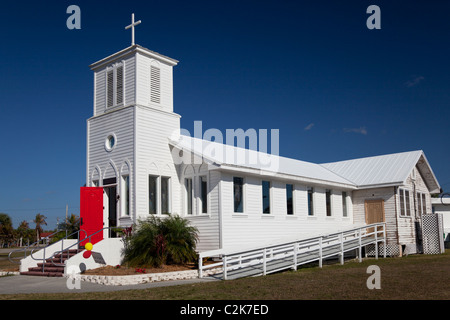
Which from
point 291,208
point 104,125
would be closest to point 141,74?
point 104,125

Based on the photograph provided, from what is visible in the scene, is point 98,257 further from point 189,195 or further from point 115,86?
point 115,86

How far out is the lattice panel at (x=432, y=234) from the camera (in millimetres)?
26750

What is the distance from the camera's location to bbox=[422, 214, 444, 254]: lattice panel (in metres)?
26.8

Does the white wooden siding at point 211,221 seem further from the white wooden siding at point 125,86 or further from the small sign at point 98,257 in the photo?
the white wooden siding at point 125,86

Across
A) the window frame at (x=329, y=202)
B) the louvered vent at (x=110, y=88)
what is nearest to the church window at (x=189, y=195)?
the louvered vent at (x=110, y=88)

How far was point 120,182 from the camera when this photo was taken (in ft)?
61.4

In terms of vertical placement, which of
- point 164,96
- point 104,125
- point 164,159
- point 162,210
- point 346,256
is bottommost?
point 346,256

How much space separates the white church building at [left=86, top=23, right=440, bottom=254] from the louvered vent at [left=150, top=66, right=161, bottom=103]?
0.14 ft

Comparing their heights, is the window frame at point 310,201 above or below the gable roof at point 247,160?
below

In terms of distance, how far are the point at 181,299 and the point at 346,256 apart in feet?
54.1

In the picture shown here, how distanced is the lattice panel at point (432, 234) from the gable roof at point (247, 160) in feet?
16.5

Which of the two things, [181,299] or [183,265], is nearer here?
[181,299]

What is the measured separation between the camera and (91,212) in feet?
61.6
